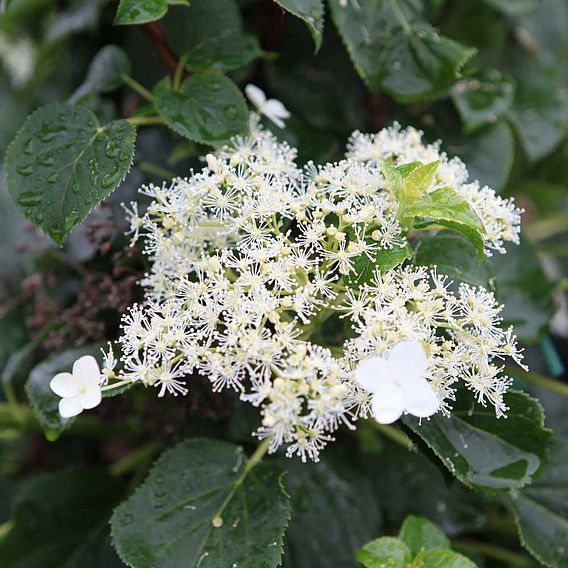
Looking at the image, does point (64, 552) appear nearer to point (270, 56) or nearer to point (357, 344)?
point (357, 344)

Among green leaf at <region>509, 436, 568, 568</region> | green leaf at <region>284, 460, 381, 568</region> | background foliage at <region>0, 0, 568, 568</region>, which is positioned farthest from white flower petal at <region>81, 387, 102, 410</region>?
green leaf at <region>509, 436, 568, 568</region>

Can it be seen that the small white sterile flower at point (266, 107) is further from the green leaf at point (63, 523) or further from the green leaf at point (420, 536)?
the green leaf at point (63, 523)

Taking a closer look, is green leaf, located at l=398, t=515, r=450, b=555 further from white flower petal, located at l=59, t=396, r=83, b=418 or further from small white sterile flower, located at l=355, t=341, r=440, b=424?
white flower petal, located at l=59, t=396, r=83, b=418

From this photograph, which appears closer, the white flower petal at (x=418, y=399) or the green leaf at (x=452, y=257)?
the white flower petal at (x=418, y=399)

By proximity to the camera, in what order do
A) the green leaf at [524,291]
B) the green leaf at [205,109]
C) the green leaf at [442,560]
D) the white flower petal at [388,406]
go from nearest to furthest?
the white flower petal at [388,406] < the green leaf at [442,560] < the green leaf at [205,109] < the green leaf at [524,291]

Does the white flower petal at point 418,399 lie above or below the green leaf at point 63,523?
above

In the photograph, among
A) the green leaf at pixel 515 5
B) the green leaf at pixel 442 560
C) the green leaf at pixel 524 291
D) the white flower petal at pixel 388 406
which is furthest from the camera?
the green leaf at pixel 515 5

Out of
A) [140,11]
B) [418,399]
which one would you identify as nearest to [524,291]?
[418,399]

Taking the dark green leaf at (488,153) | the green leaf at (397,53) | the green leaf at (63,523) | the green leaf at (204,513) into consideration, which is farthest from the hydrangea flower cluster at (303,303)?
the green leaf at (63,523)
